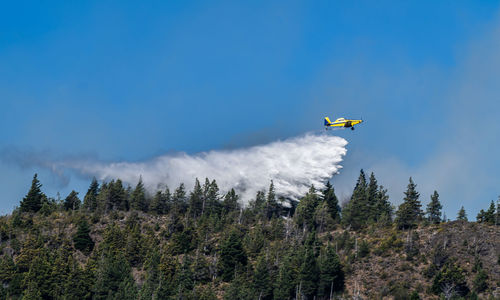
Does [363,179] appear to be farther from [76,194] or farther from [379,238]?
[76,194]

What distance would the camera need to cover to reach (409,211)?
468ft

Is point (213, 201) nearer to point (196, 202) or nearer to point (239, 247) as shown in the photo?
point (196, 202)

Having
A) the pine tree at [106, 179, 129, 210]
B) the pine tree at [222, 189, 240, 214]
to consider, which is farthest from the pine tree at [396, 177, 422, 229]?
the pine tree at [106, 179, 129, 210]

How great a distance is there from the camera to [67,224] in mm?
154125

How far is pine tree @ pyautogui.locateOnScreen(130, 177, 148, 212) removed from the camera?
16425 cm

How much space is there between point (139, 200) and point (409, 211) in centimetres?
6486

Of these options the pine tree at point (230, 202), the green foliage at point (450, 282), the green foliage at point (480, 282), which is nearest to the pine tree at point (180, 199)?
the pine tree at point (230, 202)

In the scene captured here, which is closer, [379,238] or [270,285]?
[270,285]

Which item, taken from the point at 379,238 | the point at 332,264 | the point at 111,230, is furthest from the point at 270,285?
the point at 111,230

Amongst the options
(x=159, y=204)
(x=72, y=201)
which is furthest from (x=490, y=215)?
(x=72, y=201)

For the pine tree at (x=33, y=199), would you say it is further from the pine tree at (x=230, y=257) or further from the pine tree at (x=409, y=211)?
the pine tree at (x=409, y=211)

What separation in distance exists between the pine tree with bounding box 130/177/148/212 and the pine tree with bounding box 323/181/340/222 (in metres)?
44.4

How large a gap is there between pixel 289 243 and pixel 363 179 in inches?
1608

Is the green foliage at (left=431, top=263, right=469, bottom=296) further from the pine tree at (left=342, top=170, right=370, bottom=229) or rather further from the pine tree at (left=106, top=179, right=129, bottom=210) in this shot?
the pine tree at (left=106, top=179, right=129, bottom=210)
